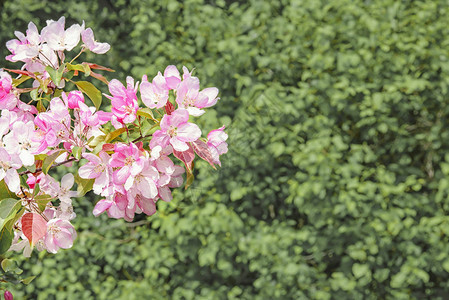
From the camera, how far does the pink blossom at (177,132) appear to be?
45.0 inches

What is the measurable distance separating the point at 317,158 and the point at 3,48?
5.06 feet

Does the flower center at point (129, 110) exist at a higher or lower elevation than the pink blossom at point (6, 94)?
higher

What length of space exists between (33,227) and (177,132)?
0.98ft

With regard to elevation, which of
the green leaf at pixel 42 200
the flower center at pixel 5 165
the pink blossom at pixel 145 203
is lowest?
the pink blossom at pixel 145 203

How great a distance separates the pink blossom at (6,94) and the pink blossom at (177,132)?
321mm

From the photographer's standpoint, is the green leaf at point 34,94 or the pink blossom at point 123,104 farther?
the green leaf at point 34,94

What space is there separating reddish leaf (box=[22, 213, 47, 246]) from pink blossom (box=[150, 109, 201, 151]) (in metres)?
0.25

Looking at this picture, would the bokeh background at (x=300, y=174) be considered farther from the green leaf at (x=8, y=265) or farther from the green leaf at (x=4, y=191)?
the green leaf at (x=4, y=191)

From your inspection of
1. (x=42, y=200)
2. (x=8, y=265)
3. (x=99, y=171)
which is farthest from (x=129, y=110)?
(x=8, y=265)

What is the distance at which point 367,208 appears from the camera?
2.73 m

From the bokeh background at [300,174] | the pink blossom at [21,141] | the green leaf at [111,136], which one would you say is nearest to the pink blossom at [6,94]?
the pink blossom at [21,141]

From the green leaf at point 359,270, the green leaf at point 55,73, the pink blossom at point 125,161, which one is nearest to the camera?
the pink blossom at point 125,161

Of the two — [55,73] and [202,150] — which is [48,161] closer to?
[55,73]

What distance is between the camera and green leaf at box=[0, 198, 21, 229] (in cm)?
117
